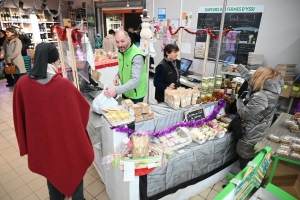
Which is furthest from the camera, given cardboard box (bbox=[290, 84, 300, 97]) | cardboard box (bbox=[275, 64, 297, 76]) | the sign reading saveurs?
the sign reading saveurs

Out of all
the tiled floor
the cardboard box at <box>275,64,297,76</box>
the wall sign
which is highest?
the wall sign

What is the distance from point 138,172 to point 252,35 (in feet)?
13.8

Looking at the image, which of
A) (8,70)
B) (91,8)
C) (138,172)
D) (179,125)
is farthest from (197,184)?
(91,8)

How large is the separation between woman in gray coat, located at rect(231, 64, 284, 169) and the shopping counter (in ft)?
0.84

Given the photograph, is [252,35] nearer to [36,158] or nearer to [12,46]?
[36,158]

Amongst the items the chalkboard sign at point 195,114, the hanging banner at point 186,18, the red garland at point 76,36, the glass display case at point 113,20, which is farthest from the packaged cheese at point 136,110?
the glass display case at point 113,20

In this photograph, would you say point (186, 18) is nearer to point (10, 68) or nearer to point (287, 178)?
point (287, 178)

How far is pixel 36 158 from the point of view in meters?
1.75

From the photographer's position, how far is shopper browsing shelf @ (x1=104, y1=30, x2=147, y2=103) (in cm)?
228

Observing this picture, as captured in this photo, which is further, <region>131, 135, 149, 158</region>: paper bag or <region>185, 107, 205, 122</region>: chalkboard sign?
<region>185, 107, 205, 122</region>: chalkboard sign

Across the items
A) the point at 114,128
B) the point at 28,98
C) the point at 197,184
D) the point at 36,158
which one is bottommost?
the point at 197,184

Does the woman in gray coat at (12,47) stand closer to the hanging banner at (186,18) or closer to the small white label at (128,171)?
the hanging banner at (186,18)

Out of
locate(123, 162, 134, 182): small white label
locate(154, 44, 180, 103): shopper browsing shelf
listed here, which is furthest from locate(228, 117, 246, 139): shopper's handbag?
locate(123, 162, 134, 182): small white label

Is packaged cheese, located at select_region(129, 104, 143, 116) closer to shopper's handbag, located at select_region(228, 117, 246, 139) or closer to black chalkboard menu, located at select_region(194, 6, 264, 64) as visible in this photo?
shopper's handbag, located at select_region(228, 117, 246, 139)
